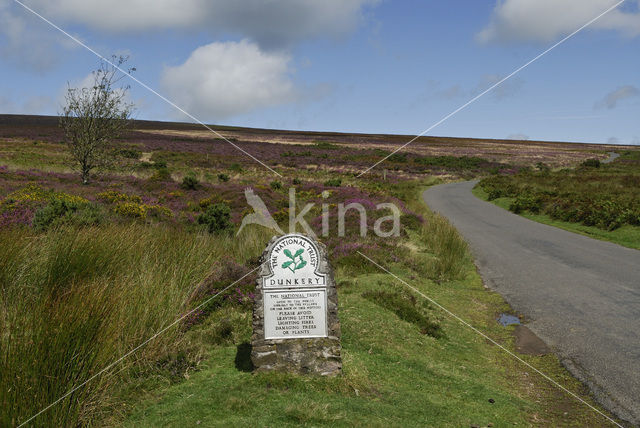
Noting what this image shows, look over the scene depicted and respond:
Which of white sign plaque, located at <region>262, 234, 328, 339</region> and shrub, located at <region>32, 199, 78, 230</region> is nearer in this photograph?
white sign plaque, located at <region>262, 234, 328, 339</region>

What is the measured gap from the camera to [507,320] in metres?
9.85

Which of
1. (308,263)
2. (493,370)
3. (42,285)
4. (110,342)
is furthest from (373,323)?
(42,285)

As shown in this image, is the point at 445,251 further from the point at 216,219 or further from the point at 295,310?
the point at 295,310

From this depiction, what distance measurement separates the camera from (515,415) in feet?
19.2

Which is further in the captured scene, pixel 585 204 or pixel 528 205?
pixel 528 205

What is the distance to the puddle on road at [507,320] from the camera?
965cm

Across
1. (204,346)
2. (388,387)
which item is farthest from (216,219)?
(388,387)

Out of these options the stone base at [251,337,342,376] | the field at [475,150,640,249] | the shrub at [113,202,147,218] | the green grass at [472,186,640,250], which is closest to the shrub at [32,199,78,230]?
the shrub at [113,202,147,218]

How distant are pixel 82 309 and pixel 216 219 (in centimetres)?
1110

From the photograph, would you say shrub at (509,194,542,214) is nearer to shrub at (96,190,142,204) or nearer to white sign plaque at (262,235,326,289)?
shrub at (96,190,142,204)

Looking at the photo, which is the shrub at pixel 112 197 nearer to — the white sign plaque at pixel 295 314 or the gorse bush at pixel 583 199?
the white sign plaque at pixel 295 314

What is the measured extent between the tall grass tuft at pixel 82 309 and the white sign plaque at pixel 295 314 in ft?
4.73

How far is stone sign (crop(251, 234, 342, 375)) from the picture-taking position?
604cm

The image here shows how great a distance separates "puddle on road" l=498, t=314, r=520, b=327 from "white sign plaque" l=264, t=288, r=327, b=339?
5.30 m
